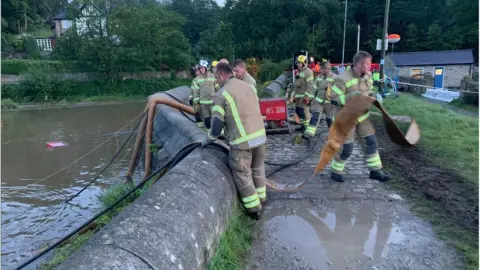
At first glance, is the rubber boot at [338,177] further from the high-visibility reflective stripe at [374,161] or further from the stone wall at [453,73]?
the stone wall at [453,73]

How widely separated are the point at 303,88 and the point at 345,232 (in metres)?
5.97

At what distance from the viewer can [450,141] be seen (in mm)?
8258

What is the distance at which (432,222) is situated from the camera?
4633 mm

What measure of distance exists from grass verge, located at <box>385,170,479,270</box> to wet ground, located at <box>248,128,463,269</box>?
0.30 feet

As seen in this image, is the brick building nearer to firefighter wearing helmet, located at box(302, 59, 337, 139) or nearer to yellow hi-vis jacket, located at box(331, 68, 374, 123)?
firefighter wearing helmet, located at box(302, 59, 337, 139)

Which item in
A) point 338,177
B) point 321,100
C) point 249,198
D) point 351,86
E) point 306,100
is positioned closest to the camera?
point 249,198

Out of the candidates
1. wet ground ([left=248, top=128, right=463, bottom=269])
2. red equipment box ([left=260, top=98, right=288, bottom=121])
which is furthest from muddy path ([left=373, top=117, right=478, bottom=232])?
red equipment box ([left=260, top=98, right=288, bottom=121])

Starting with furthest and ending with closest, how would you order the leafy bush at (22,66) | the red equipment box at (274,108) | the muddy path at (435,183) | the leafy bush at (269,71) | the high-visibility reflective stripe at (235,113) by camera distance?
the leafy bush at (22,66), the leafy bush at (269,71), the red equipment box at (274,108), the muddy path at (435,183), the high-visibility reflective stripe at (235,113)

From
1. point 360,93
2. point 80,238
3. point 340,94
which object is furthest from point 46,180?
point 360,93

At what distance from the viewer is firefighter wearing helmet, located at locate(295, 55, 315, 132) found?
978cm

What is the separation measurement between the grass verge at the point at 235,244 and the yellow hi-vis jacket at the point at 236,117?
877 millimetres

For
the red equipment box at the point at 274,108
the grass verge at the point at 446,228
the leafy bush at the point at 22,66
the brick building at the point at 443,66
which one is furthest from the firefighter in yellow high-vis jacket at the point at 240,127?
the leafy bush at the point at 22,66

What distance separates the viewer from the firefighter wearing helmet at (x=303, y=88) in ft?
32.1

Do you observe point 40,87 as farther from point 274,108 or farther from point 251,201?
point 251,201
